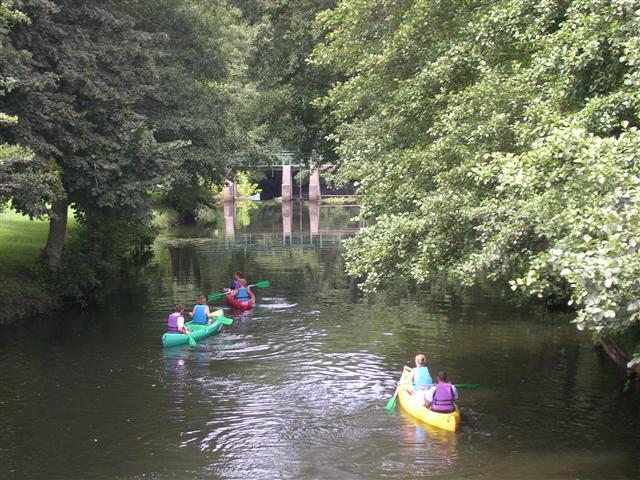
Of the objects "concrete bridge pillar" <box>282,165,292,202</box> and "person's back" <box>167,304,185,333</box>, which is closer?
"person's back" <box>167,304,185,333</box>

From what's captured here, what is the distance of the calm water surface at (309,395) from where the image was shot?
44.2 ft

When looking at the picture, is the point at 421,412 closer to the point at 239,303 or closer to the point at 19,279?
the point at 239,303

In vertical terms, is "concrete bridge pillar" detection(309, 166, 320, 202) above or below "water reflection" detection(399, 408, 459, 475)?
above

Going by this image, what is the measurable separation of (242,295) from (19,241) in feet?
32.1

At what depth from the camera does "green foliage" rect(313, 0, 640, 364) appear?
373 inches

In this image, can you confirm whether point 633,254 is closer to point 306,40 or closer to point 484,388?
point 484,388

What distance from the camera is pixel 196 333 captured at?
22734 mm

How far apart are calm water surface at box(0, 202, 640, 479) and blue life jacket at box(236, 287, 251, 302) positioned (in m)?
A: 0.83

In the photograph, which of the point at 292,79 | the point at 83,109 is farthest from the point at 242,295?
the point at 292,79

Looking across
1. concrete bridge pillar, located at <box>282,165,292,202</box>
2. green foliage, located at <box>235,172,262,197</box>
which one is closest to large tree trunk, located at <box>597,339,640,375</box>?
concrete bridge pillar, located at <box>282,165,292,202</box>

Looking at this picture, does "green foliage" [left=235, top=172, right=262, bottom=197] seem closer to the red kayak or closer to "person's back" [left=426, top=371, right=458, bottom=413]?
the red kayak

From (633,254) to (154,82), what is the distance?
2335cm

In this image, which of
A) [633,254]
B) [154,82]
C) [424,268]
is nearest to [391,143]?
[424,268]

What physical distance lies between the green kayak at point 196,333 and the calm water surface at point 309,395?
0.35 meters
